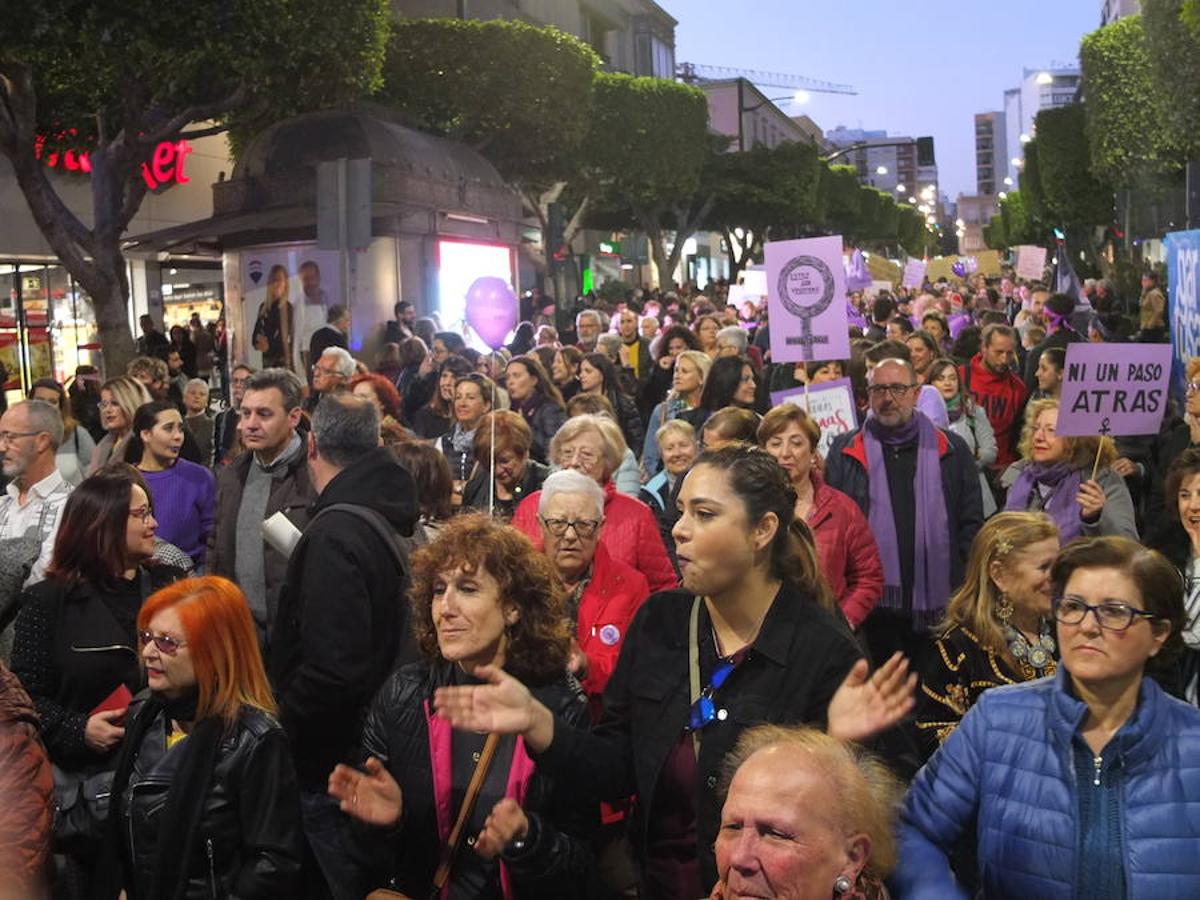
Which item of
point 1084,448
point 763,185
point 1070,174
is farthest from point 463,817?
point 763,185

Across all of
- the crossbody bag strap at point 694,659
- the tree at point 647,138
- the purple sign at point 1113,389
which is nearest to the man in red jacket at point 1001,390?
the purple sign at point 1113,389

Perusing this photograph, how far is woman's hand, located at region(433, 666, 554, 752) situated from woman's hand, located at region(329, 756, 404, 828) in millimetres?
271

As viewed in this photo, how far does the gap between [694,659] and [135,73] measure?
1689 cm

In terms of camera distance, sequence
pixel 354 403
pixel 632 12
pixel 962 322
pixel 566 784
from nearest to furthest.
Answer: pixel 566 784, pixel 354 403, pixel 962 322, pixel 632 12

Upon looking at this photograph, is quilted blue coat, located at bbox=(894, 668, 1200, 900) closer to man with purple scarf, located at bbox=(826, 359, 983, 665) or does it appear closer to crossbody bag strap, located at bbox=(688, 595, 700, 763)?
crossbody bag strap, located at bbox=(688, 595, 700, 763)

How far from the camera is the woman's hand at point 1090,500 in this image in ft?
22.6

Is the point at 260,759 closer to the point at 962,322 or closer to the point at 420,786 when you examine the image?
the point at 420,786

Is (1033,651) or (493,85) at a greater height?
(493,85)

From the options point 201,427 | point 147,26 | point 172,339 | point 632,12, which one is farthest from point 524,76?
point 632,12

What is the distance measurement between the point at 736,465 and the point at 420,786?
3.79ft

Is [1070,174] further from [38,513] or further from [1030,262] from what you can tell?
[38,513]

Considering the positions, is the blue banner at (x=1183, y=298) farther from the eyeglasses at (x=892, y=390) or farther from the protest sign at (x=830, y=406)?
the eyeglasses at (x=892, y=390)

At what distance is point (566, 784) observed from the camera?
3.66 metres

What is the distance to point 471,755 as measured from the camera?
3762mm
